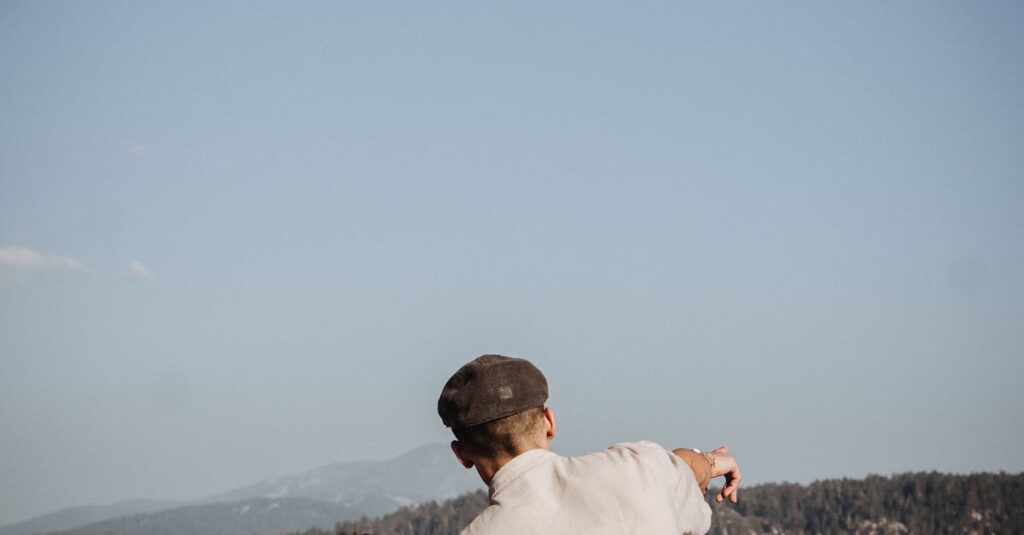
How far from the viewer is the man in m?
5.80

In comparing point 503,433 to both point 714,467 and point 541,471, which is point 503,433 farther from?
point 714,467

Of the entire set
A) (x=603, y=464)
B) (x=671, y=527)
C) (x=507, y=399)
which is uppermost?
(x=507, y=399)

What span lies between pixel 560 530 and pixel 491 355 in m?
1.00

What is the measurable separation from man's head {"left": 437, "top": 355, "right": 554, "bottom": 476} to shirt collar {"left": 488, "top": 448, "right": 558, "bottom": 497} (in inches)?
2.5

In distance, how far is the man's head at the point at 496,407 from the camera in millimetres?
6055

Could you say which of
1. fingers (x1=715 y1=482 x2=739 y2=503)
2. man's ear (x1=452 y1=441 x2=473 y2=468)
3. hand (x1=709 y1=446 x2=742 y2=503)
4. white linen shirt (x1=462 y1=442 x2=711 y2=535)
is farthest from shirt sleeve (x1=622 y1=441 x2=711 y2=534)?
man's ear (x1=452 y1=441 x2=473 y2=468)

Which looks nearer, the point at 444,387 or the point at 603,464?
the point at 603,464

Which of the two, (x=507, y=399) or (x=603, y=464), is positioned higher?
(x=507, y=399)

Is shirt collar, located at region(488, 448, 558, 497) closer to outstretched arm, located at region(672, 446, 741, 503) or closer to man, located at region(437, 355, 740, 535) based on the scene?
man, located at region(437, 355, 740, 535)

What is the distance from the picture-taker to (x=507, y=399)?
238 inches

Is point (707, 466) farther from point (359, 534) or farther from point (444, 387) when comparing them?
point (359, 534)

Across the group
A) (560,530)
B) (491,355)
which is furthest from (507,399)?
(560,530)

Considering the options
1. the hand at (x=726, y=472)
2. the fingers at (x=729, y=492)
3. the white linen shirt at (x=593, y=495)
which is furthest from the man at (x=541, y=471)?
the fingers at (x=729, y=492)

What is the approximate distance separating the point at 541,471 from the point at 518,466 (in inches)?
5.4
